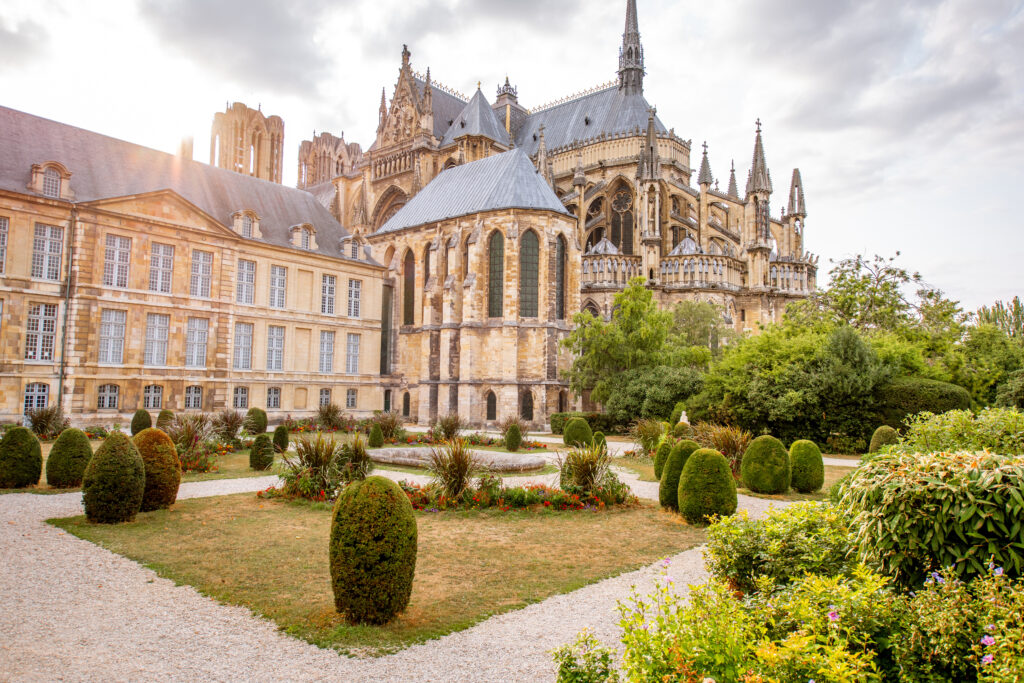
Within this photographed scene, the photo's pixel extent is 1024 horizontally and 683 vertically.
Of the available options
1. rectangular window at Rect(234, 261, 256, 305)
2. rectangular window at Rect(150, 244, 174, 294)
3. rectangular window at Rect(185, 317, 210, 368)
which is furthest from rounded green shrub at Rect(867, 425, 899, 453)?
rectangular window at Rect(150, 244, 174, 294)

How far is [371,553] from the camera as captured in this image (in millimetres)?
5707

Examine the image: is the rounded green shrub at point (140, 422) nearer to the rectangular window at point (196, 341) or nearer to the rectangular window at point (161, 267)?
the rectangular window at point (196, 341)

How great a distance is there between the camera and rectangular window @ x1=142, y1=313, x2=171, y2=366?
90.3 feet

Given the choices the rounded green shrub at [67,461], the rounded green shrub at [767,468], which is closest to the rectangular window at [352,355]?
the rounded green shrub at [67,461]

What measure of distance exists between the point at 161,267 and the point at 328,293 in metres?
8.81

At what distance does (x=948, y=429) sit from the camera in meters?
8.51

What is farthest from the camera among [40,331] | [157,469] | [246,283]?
[246,283]

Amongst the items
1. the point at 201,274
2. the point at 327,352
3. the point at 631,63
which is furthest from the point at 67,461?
the point at 631,63

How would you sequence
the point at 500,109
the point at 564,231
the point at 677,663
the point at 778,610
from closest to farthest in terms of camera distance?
the point at 677,663 < the point at 778,610 < the point at 564,231 < the point at 500,109

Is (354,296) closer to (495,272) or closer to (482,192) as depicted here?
(495,272)

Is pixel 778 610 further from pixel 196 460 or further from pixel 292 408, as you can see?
pixel 292 408

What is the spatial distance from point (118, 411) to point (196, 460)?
1374 cm

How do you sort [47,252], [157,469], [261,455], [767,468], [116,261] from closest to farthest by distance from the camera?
[157,469] < [767,468] < [261,455] < [47,252] < [116,261]

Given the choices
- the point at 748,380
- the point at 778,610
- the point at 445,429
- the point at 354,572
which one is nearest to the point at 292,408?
the point at 445,429
